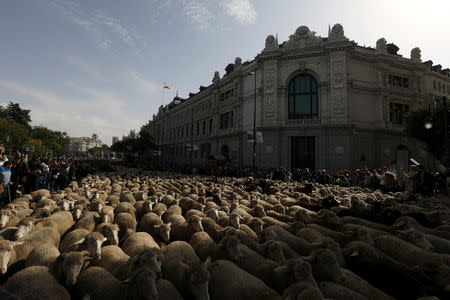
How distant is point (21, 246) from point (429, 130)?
31.0m

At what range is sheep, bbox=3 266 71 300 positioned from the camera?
2678mm

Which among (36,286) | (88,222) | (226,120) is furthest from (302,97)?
(36,286)

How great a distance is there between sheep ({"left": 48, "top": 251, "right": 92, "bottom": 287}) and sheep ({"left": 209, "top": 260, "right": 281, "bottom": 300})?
1.90m

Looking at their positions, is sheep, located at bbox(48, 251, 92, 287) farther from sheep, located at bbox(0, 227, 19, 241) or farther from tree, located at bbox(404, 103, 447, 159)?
tree, located at bbox(404, 103, 447, 159)

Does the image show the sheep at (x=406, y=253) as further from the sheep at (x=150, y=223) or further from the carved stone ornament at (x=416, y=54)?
the carved stone ornament at (x=416, y=54)

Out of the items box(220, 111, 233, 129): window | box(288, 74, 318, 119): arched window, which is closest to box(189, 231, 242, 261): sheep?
box(288, 74, 318, 119): arched window

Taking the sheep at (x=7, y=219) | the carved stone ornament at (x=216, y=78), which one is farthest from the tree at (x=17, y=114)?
the sheep at (x=7, y=219)

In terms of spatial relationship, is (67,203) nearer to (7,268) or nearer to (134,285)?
(7,268)

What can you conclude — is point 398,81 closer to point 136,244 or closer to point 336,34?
point 336,34

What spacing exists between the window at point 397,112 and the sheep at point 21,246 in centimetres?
3691

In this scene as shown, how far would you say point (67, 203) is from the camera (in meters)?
6.98

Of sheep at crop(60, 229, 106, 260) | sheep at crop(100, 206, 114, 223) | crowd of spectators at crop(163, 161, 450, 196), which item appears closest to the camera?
sheep at crop(60, 229, 106, 260)

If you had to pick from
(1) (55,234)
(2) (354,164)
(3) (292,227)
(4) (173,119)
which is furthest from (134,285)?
(4) (173,119)

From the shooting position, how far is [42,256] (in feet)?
12.0
